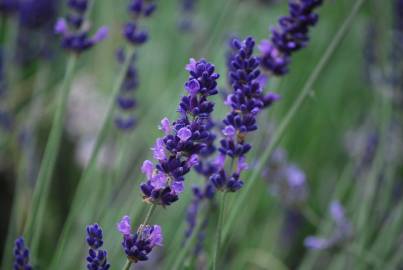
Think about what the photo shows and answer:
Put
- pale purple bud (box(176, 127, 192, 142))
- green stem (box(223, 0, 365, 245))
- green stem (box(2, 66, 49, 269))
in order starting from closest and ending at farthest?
pale purple bud (box(176, 127, 192, 142)) < green stem (box(223, 0, 365, 245)) < green stem (box(2, 66, 49, 269))

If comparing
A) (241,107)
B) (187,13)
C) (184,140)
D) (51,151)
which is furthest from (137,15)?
(187,13)

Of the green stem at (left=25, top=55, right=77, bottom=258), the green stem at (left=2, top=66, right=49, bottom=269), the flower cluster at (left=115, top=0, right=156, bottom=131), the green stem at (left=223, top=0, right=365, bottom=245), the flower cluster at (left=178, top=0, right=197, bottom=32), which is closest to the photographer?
the green stem at (left=223, top=0, right=365, bottom=245)

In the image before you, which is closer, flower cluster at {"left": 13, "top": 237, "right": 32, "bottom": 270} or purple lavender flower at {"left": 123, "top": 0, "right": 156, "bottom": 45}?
flower cluster at {"left": 13, "top": 237, "right": 32, "bottom": 270}

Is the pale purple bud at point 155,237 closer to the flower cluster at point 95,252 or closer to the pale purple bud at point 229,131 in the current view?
the flower cluster at point 95,252

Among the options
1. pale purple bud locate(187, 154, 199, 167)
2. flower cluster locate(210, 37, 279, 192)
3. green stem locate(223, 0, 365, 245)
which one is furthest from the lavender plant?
green stem locate(223, 0, 365, 245)

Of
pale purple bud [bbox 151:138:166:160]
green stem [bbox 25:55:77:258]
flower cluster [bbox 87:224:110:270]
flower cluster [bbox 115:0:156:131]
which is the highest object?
flower cluster [bbox 115:0:156:131]

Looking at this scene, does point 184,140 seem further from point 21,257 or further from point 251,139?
point 251,139

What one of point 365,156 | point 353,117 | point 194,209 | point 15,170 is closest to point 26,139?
point 15,170

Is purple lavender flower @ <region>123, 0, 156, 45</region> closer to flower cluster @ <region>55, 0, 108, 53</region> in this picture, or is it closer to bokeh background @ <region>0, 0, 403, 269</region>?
flower cluster @ <region>55, 0, 108, 53</region>
